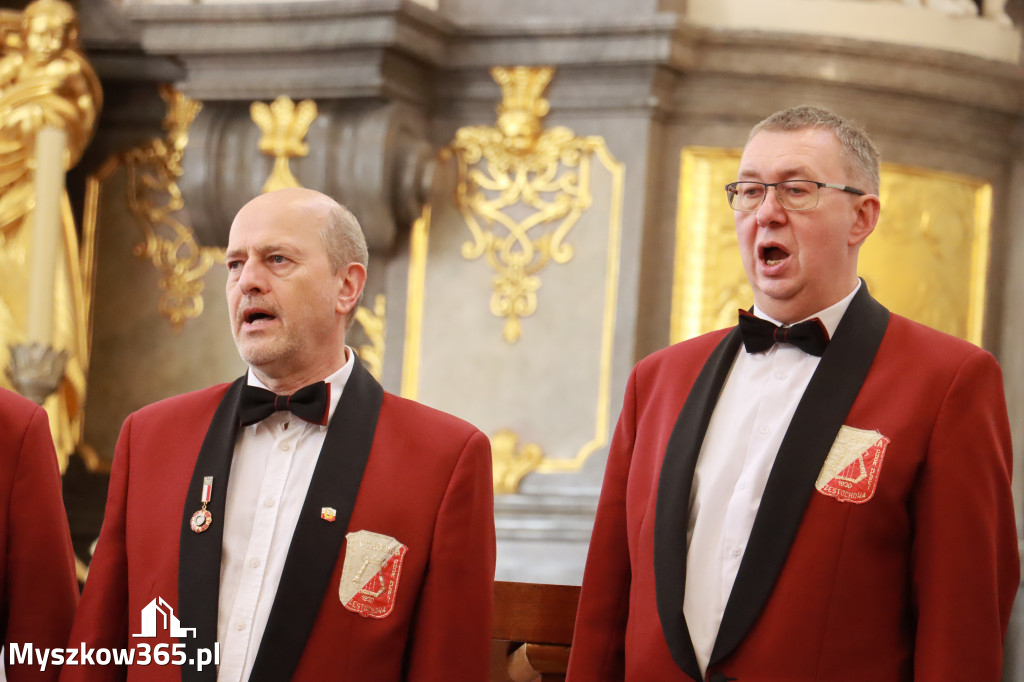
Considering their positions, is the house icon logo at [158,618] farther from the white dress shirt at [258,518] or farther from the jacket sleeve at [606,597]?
the jacket sleeve at [606,597]

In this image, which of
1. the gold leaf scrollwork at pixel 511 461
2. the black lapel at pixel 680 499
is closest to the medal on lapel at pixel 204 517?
the black lapel at pixel 680 499

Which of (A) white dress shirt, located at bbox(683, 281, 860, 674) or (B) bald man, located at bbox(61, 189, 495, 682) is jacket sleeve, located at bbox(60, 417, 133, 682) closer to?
(B) bald man, located at bbox(61, 189, 495, 682)

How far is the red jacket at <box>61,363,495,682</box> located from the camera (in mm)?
2518

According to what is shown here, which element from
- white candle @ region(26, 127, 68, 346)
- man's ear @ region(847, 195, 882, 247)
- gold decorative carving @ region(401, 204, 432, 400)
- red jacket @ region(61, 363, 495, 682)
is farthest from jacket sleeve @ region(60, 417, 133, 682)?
gold decorative carving @ region(401, 204, 432, 400)

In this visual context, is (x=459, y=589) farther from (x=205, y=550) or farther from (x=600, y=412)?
(x=600, y=412)

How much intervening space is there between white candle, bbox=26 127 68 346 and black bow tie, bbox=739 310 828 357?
8.76 feet

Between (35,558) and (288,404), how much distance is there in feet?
1.81

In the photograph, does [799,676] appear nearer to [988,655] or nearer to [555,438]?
[988,655]

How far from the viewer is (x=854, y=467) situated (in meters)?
2.37

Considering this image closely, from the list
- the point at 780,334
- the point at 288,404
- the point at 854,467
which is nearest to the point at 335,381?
the point at 288,404

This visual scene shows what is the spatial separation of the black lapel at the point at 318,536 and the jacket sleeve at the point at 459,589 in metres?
0.18

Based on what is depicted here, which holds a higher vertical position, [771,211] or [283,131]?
[283,131]

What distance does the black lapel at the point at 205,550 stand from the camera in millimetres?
2502

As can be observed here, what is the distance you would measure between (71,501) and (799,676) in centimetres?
349
